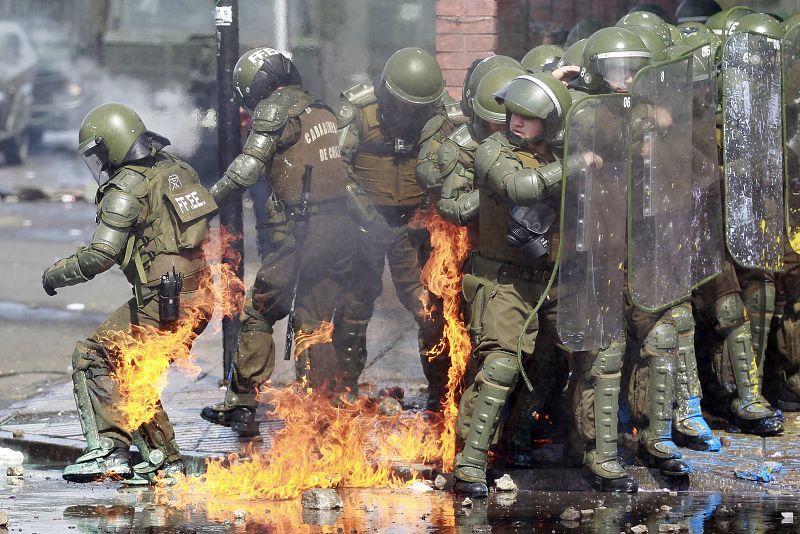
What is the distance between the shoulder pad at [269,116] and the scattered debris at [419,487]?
2.11 meters

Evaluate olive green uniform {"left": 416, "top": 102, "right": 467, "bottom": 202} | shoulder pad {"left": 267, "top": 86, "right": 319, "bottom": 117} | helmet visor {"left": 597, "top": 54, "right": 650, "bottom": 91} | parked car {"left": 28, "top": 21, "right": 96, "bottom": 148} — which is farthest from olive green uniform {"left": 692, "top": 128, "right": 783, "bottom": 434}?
parked car {"left": 28, "top": 21, "right": 96, "bottom": 148}

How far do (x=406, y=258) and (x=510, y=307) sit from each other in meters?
1.79

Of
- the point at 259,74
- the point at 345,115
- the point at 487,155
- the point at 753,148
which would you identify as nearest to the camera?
the point at 487,155

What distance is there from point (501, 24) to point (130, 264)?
187 inches

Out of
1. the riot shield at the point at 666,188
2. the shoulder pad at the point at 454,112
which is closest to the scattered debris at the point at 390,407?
the shoulder pad at the point at 454,112

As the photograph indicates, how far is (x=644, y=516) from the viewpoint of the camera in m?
6.27

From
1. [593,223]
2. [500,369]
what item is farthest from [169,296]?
[593,223]

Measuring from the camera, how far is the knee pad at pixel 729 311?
24.3 ft

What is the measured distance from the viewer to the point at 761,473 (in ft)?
22.1

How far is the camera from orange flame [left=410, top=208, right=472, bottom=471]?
23.7ft

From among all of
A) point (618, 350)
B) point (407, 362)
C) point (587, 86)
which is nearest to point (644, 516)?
point (618, 350)

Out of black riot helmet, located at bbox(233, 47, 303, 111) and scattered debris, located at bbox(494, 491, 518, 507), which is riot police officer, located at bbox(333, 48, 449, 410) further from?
scattered debris, located at bbox(494, 491, 518, 507)

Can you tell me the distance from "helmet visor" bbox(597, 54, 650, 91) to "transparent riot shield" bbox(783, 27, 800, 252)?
1128mm

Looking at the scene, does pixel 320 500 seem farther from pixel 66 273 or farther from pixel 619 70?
pixel 619 70
